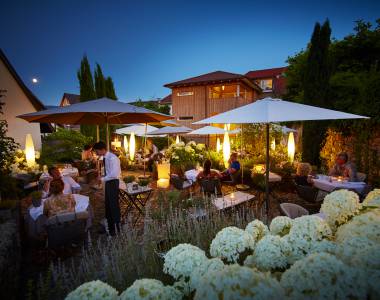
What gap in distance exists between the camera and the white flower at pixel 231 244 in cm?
137

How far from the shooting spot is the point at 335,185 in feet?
18.0

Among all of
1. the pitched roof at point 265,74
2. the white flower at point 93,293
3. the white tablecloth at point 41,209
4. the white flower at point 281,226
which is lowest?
the white tablecloth at point 41,209

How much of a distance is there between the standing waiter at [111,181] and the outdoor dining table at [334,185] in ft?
15.7

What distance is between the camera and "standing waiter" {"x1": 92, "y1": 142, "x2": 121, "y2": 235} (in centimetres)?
520

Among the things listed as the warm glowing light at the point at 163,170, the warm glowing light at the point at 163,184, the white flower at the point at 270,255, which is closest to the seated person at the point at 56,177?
the warm glowing light at the point at 163,184

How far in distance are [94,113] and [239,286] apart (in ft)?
21.8

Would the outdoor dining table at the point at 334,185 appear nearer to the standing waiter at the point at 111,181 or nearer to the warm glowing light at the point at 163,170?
the standing waiter at the point at 111,181

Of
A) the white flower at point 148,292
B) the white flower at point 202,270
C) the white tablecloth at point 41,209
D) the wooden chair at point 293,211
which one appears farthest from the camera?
the white tablecloth at point 41,209

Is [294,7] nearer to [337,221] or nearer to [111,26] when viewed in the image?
[337,221]

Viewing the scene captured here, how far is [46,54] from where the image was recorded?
54438mm

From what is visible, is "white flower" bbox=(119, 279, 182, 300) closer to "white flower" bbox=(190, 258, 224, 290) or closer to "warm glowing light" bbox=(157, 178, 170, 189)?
"white flower" bbox=(190, 258, 224, 290)

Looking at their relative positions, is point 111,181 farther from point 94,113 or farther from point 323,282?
point 323,282

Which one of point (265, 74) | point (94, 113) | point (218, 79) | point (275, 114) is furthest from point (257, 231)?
point (265, 74)

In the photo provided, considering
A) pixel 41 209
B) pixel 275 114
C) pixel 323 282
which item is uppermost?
pixel 275 114
